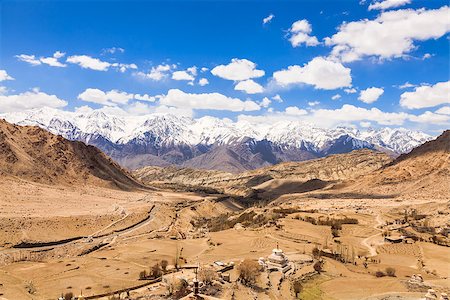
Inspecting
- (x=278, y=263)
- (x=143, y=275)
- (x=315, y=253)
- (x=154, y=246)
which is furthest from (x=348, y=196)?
(x=143, y=275)

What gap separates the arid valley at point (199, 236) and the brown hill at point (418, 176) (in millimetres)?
626

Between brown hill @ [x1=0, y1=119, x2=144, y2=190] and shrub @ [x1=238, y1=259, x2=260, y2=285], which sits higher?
brown hill @ [x1=0, y1=119, x2=144, y2=190]

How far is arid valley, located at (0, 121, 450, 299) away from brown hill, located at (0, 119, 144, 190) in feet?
1.75

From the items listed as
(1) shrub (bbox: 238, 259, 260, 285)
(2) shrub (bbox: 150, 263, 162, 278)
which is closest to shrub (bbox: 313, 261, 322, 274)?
(1) shrub (bbox: 238, 259, 260, 285)

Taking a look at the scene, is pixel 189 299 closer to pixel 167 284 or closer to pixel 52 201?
pixel 167 284

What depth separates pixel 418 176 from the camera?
459 ft

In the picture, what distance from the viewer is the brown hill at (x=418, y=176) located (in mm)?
120812

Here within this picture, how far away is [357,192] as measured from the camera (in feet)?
465

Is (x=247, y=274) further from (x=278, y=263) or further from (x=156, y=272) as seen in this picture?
(x=156, y=272)

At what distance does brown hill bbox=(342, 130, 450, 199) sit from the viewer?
396ft

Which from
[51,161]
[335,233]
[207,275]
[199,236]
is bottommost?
[199,236]

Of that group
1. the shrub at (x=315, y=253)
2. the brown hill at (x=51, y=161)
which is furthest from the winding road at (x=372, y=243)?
the brown hill at (x=51, y=161)

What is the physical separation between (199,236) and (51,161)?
82808 mm

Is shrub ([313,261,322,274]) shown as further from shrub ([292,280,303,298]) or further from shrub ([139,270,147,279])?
shrub ([139,270,147,279])
